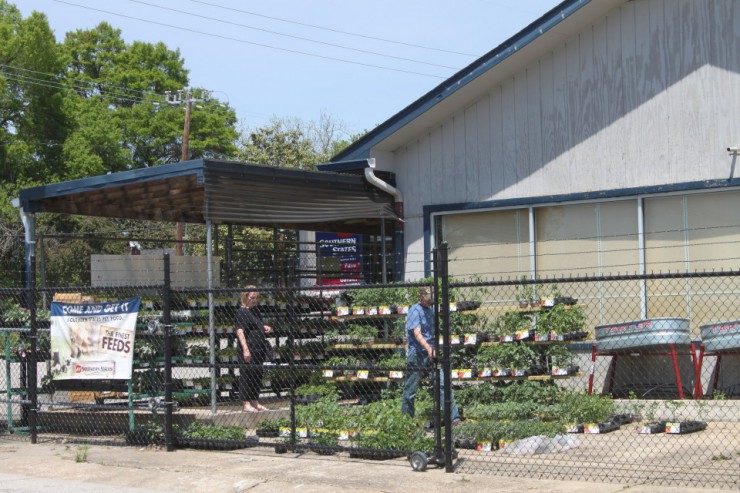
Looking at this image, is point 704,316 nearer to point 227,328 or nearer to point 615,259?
point 615,259

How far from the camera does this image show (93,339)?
1211 cm

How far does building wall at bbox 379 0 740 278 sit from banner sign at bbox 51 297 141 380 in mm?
5791

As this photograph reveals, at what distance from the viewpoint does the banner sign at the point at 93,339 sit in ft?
38.7

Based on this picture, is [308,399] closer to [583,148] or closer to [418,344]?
[418,344]

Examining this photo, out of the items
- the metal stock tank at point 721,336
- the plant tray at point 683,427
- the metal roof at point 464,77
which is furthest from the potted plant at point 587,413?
the metal roof at point 464,77

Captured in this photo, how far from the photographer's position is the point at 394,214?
54.2 ft

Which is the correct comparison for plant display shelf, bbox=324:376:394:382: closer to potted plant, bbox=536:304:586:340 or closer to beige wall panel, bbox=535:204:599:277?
potted plant, bbox=536:304:586:340

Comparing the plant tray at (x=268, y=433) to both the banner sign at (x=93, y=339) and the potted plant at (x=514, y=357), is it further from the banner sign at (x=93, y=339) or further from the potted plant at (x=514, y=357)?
the potted plant at (x=514, y=357)

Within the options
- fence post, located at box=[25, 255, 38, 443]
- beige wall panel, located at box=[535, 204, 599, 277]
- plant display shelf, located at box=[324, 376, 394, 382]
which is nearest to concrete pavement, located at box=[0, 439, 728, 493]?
fence post, located at box=[25, 255, 38, 443]

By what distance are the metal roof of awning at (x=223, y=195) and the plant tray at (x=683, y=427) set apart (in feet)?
21.2

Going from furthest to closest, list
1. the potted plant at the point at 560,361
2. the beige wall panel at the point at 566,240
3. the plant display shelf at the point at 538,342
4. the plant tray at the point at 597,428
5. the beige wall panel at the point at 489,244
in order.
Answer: the beige wall panel at the point at 489,244 < the beige wall panel at the point at 566,240 < the plant display shelf at the point at 538,342 < the potted plant at the point at 560,361 < the plant tray at the point at 597,428

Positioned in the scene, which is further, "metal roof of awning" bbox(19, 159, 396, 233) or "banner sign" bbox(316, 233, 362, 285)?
"banner sign" bbox(316, 233, 362, 285)

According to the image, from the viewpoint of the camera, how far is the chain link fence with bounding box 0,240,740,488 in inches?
406

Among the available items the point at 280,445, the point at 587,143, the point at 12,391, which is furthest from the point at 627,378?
the point at 12,391
